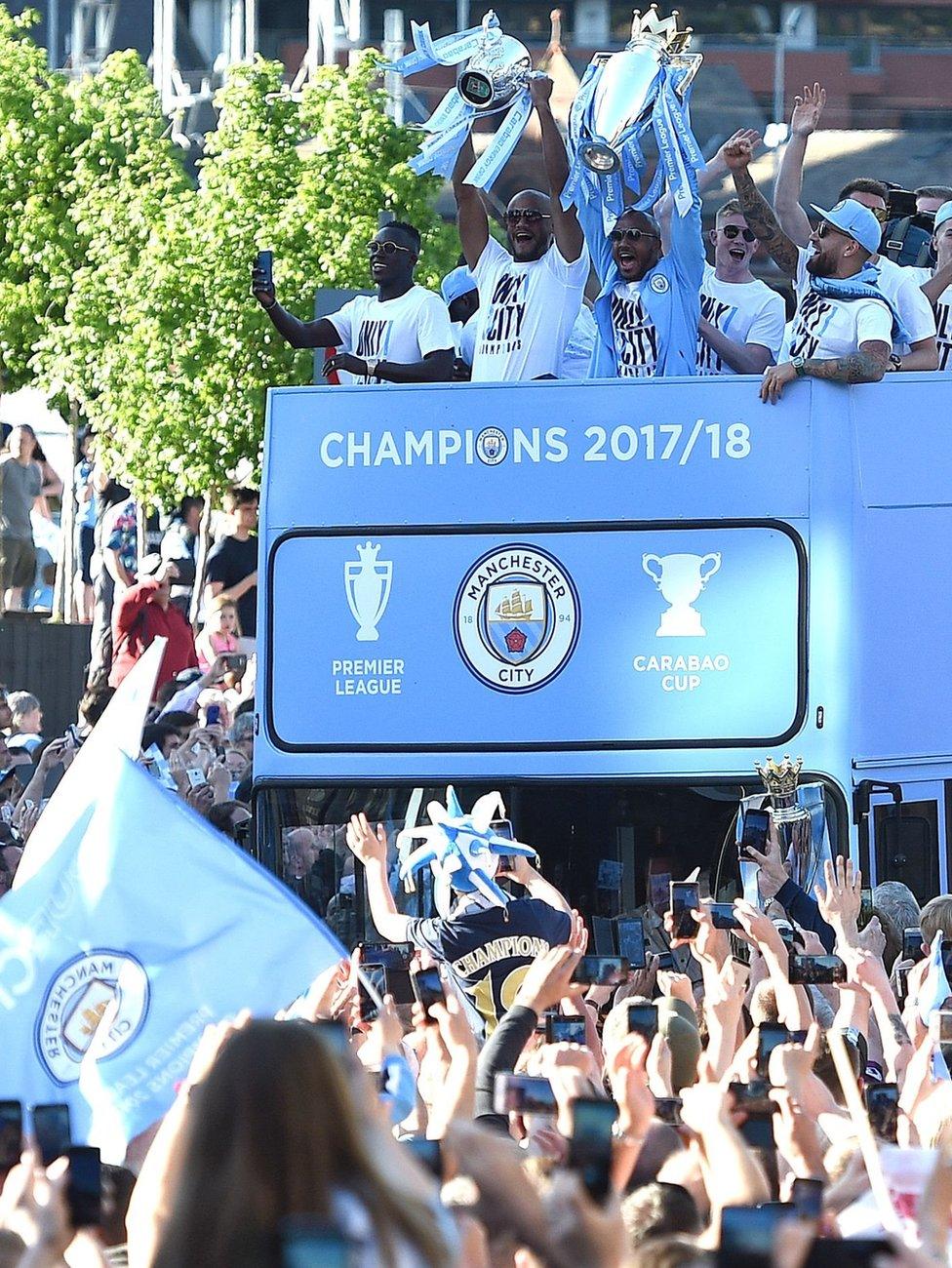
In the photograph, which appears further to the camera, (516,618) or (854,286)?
(854,286)

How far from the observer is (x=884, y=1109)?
5.02 m

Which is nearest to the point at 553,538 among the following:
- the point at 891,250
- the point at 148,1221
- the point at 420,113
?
the point at 891,250

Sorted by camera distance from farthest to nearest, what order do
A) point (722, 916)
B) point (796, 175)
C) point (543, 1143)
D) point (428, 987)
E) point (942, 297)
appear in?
1. point (796, 175)
2. point (942, 297)
3. point (722, 916)
4. point (428, 987)
5. point (543, 1143)

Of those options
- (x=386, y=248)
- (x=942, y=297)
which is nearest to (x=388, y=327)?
(x=386, y=248)

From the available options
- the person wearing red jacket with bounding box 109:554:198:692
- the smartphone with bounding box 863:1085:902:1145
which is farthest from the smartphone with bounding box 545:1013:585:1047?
the person wearing red jacket with bounding box 109:554:198:692

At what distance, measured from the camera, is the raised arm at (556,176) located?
10984 millimetres

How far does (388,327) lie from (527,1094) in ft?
23.9

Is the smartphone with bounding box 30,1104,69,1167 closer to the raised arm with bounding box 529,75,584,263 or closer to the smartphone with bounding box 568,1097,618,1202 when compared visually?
the smartphone with bounding box 568,1097,618,1202

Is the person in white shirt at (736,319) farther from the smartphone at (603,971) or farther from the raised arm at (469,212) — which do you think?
the smartphone at (603,971)

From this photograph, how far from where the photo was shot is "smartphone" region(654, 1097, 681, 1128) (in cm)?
518

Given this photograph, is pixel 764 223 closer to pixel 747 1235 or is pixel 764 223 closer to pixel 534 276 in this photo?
pixel 534 276

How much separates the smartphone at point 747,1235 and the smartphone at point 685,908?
435 cm

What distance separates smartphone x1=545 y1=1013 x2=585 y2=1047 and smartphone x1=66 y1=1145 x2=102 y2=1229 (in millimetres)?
1924

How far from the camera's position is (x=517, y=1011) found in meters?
5.58
